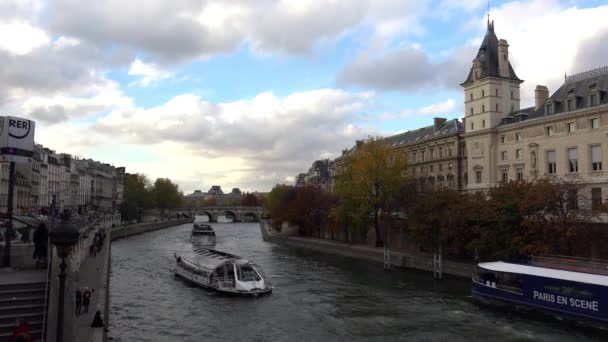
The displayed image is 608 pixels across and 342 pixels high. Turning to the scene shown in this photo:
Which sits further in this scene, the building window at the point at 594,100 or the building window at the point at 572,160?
the building window at the point at 572,160

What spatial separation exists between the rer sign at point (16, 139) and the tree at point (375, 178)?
4280cm

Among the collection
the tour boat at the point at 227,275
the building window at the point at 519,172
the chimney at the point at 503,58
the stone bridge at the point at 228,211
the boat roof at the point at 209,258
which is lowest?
the tour boat at the point at 227,275

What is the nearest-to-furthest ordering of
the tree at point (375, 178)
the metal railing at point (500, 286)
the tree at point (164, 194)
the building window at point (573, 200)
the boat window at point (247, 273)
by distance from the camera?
the metal railing at point (500, 286)
the boat window at point (247, 273)
the building window at point (573, 200)
the tree at point (375, 178)
the tree at point (164, 194)

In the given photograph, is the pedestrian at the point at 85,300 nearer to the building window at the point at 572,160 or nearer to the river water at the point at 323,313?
the river water at the point at 323,313

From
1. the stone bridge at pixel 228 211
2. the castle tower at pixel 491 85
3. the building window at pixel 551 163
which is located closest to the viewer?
the building window at pixel 551 163

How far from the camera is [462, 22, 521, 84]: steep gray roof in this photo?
6700cm

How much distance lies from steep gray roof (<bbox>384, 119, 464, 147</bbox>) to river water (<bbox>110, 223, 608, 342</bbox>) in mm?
38153

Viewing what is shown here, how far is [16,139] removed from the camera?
24.0 metres

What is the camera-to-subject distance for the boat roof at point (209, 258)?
131 feet

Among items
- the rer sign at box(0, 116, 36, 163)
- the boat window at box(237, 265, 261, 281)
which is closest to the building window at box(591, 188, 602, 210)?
the boat window at box(237, 265, 261, 281)

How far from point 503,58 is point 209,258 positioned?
149 ft

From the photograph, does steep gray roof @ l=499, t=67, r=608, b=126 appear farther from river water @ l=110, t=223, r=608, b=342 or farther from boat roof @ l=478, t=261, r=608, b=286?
boat roof @ l=478, t=261, r=608, b=286

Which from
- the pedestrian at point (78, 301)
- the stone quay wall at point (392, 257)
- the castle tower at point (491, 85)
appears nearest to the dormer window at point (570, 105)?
the castle tower at point (491, 85)

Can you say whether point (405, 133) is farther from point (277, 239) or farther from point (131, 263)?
point (131, 263)
